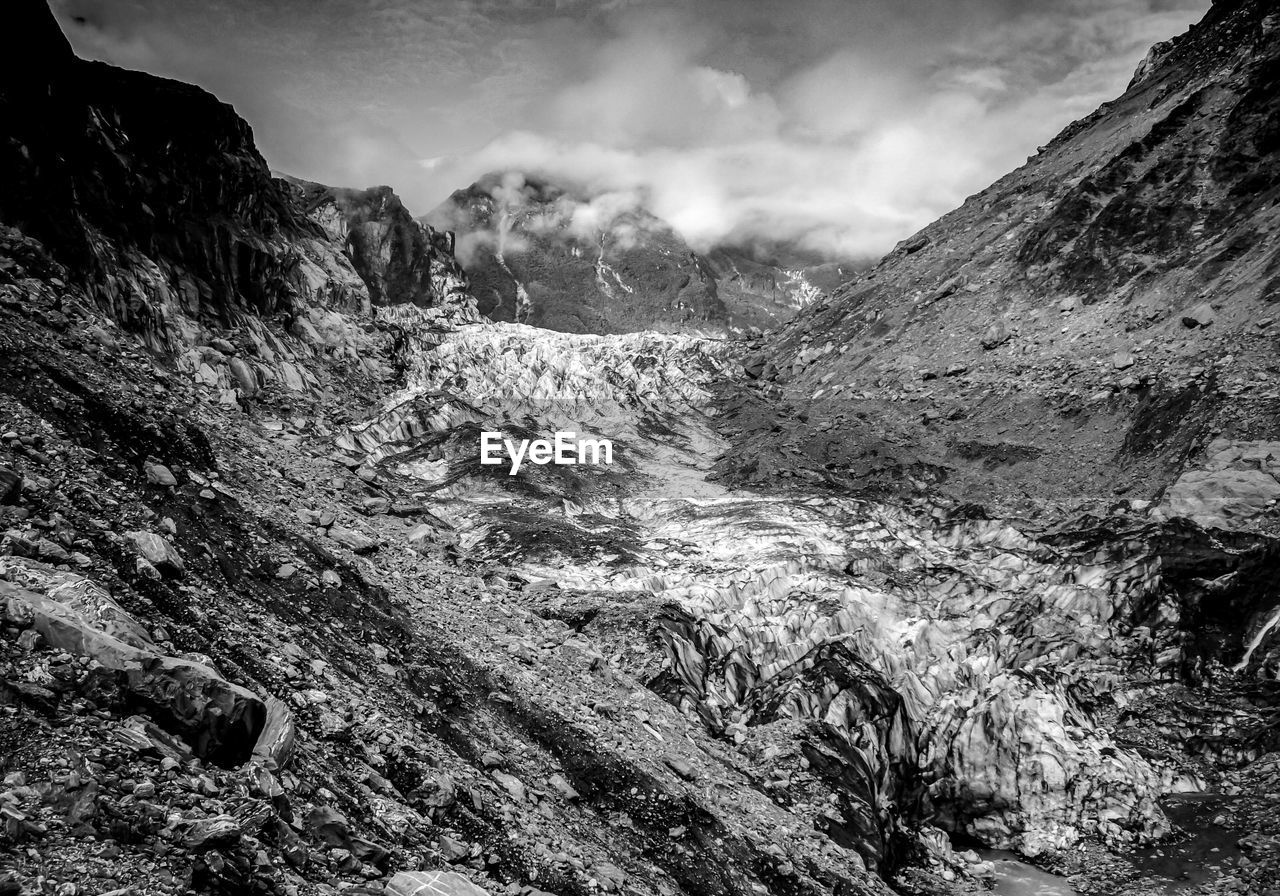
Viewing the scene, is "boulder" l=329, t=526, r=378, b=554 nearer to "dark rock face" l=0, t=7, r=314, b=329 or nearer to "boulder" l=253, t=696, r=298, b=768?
"boulder" l=253, t=696, r=298, b=768

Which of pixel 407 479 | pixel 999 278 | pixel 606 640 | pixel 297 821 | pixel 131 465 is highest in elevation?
pixel 999 278

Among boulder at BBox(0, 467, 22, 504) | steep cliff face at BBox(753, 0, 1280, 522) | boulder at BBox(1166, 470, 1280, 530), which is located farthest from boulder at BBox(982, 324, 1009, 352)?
boulder at BBox(0, 467, 22, 504)

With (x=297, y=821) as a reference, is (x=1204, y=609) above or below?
above

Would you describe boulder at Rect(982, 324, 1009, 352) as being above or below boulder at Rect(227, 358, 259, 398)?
above

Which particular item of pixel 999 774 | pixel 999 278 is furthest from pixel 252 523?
pixel 999 278

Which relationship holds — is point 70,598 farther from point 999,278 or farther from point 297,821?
point 999,278

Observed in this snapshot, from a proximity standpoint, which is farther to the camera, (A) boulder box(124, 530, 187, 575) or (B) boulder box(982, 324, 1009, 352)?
(B) boulder box(982, 324, 1009, 352)

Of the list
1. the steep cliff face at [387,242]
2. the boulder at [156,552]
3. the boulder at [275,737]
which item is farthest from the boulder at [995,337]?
the steep cliff face at [387,242]

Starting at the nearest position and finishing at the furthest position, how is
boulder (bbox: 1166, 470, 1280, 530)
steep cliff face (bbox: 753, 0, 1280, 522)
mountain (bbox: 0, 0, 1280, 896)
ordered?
1. mountain (bbox: 0, 0, 1280, 896)
2. boulder (bbox: 1166, 470, 1280, 530)
3. steep cliff face (bbox: 753, 0, 1280, 522)
